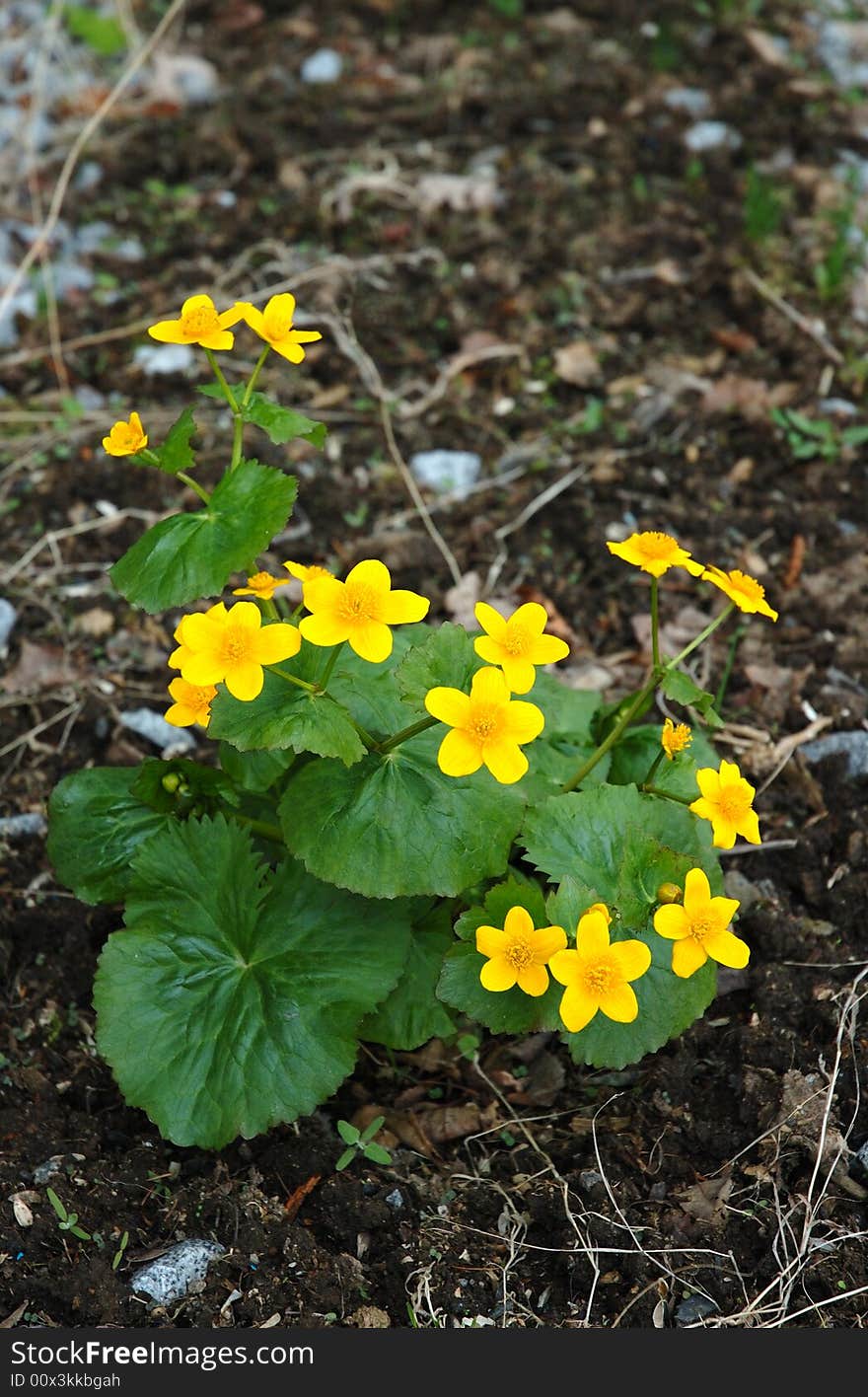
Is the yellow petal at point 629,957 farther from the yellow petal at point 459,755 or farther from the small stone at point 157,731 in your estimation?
the small stone at point 157,731

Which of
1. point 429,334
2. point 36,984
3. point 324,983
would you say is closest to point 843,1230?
point 324,983

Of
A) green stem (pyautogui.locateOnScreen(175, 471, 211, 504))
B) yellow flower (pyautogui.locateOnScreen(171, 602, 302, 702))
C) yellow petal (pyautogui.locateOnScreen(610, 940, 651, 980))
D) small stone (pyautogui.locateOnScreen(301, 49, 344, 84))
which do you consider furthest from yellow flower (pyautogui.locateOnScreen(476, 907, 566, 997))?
small stone (pyautogui.locateOnScreen(301, 49, 344, 84))

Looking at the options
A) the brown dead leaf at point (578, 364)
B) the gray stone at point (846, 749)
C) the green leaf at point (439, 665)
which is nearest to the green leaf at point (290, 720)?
the green leaf at point (439, 665)

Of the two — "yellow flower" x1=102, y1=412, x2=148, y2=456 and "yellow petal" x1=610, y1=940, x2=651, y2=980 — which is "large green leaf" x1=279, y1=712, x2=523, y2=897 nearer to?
"yellow petal" x1=610, y1=940, x2=651, y2=980

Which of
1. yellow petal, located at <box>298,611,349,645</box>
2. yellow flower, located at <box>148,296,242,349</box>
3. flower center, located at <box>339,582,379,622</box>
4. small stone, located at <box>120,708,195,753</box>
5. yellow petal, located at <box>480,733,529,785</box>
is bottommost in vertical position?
small stone, located at <box>120,708,195,753</box>

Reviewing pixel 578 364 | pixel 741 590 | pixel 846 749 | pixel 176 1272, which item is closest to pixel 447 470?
pixel 578 364

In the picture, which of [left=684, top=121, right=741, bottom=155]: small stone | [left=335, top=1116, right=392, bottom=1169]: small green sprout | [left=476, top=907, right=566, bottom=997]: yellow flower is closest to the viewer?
Answer: [left=476, top=907, right=566, bottom=997]: yellow flower

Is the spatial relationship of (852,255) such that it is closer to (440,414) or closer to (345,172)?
(440,414)
